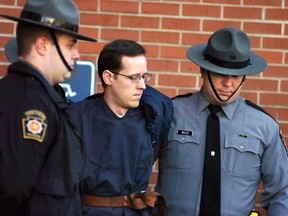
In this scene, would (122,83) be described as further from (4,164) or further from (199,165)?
(4,164)

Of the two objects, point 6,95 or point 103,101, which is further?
point 103,101

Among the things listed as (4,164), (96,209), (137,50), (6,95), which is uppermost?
(137,50)

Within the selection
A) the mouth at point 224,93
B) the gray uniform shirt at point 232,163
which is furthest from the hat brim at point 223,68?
the gray uniform shirt at point 232,163

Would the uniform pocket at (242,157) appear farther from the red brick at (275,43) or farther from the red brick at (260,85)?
the red brick at (275,43)

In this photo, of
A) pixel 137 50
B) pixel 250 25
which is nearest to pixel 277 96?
pixel 250 25

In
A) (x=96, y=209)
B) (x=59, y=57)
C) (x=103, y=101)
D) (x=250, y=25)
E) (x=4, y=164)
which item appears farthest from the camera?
(x=250, y=25)

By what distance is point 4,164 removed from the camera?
8.57ft

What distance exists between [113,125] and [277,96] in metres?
1.85

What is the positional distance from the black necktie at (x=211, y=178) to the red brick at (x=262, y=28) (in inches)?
51.5

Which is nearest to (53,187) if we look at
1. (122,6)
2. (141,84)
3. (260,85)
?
(141,84)

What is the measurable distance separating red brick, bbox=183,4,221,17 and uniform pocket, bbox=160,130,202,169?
1.29m

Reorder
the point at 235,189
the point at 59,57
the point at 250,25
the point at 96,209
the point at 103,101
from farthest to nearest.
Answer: the point at 250,25 → the point at 235,189 → the point at 103,101 → the point at 96,209 → the point at 59,57

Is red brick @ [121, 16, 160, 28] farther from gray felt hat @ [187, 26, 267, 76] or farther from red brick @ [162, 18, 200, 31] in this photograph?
gray felt hat @ [187, 26, 267, 76]

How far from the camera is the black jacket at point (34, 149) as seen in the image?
2617mm
